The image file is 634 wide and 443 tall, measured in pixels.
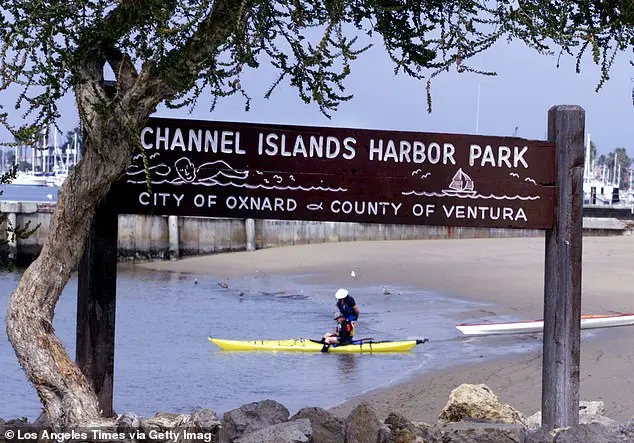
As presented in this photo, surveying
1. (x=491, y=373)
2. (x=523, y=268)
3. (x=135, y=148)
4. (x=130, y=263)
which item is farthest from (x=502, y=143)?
(x=130, y=263)

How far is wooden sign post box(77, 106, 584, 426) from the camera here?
6562 mm

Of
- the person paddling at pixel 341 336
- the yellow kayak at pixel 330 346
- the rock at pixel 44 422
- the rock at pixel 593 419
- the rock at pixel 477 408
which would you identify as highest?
the rock at pixel 44 422

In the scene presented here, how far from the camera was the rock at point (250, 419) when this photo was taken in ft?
19.5

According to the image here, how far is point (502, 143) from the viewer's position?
673 centimetres

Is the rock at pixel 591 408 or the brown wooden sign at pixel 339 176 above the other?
the brown wooden sign at pixel 339 176

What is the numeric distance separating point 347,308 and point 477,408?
10.6 m

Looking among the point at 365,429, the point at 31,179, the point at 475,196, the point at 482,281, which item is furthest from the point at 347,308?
the point at 31,179

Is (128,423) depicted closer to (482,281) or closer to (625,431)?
(625,431)

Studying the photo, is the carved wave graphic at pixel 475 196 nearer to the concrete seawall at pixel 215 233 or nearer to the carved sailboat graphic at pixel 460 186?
the carved sailboat graphic at pixel 460 186

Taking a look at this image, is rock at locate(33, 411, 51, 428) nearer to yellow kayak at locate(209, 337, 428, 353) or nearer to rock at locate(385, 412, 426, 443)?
rock at locate(385, 412, 426, 443)

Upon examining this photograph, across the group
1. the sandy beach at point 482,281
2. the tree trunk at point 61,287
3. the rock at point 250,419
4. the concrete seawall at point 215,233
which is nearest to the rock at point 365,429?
the rock at point 250,419

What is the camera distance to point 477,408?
844 centimetres

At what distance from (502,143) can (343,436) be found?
7.29ft

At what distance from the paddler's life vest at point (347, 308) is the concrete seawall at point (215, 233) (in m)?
23.5
